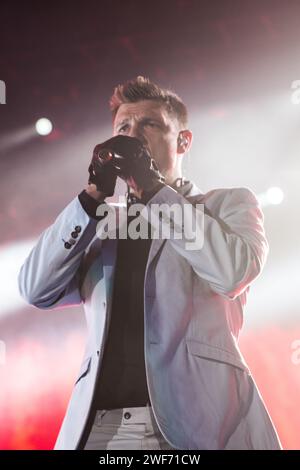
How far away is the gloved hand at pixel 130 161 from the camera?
148 cm

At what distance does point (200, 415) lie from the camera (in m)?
1.38

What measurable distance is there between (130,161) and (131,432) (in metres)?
0.68

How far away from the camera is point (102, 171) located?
1.49m

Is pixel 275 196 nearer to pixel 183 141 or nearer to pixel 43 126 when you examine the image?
pixel 183 141

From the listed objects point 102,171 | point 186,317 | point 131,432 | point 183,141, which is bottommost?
point 131,432

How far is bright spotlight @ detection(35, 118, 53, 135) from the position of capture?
2453mm

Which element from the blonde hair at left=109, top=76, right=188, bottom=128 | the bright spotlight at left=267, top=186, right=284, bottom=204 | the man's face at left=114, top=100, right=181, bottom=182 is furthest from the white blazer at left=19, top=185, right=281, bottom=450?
the bright spotlight at left=267, top=186, right=284, bottom=204

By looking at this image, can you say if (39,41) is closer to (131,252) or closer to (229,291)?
(131,252)

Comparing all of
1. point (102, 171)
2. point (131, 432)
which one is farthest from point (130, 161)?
point (131, 432)

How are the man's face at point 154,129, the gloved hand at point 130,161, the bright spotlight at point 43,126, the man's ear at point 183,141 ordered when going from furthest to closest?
the bright spotlight at point 43,126 < the man's ear at point 183,141 < the man's face at point 154,129 < the gloved hand at point 130,161

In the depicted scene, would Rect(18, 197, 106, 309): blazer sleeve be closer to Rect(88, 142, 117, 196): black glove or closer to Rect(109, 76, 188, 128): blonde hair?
Rect(88, 142, 117, 196): black glove

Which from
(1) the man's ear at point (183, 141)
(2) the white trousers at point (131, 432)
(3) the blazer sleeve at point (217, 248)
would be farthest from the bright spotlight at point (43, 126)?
(2) the white trousers at point (131, 432)

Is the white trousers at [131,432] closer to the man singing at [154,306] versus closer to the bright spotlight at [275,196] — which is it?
the man singing at [154,306]

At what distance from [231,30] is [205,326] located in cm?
150
